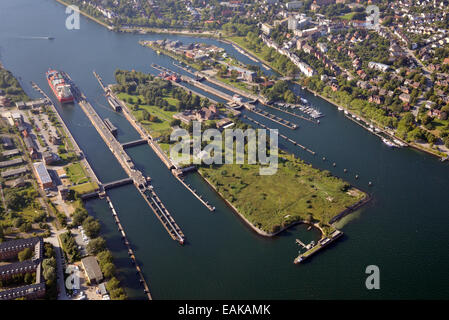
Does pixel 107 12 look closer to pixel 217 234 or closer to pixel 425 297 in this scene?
pixel 217 234

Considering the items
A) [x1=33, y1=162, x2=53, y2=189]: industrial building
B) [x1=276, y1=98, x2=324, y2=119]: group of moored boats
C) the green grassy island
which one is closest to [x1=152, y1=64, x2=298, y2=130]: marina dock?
[x1=276, y1=98, x2=324, y2=119]: group of moored boats

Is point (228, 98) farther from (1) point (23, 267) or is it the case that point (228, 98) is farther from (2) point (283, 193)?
(1) point (23, 267)

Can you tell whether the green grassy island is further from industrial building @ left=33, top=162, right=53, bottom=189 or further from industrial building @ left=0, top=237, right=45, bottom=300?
industrial building @ left=0, top=237, right=45, bottom=300

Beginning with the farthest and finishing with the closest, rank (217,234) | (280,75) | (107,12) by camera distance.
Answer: (107,12) < (280,75) < (217,234)

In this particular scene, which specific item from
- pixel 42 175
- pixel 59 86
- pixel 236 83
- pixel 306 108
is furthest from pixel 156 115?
pixel 306 108

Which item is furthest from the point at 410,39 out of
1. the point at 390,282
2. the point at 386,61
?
the point at 390,282

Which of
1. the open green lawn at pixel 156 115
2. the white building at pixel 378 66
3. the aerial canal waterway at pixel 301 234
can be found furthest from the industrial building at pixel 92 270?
the white building at pixel 378 66
